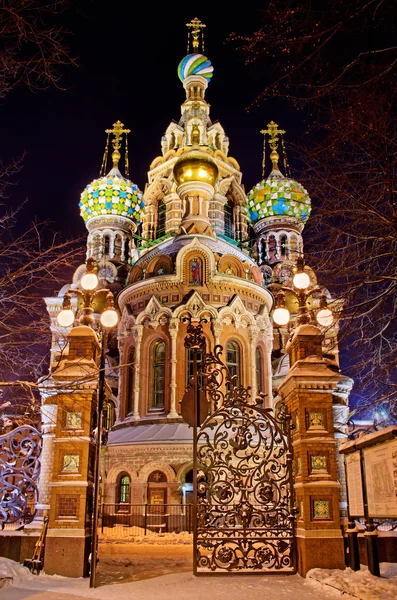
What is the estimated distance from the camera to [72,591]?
774 cm

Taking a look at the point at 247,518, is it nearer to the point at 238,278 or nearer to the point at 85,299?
the point at 85,299

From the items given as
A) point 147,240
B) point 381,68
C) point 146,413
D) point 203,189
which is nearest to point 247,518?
point 381,68

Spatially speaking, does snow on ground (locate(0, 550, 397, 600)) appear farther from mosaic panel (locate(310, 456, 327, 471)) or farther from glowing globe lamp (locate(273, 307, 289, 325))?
glowing globe lamp (locate(273, 307, 289, 325))

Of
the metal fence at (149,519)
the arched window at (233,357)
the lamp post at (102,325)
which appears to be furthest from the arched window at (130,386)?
the lamp post at (102,325)

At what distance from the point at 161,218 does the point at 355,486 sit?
29.6 meters

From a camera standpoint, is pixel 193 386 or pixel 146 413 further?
pixel 146 413

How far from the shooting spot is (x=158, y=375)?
24922mm

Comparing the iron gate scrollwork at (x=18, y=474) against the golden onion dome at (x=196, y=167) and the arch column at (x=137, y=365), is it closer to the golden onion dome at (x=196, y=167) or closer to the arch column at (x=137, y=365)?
the arch column at (x=137, y=365)

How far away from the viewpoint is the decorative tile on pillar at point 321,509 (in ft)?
28.5

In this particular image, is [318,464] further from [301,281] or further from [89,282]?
[89,282]

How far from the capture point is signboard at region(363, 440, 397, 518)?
273 inches

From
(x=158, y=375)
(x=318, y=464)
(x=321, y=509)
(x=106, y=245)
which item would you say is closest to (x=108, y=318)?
(x=318, y=464)

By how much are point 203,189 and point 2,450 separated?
18948mm

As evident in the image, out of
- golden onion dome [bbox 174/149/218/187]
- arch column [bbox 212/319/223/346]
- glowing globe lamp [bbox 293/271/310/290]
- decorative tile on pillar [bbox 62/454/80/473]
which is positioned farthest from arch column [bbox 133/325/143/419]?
glowing globe lamp [bbox 293/271/310/290]
